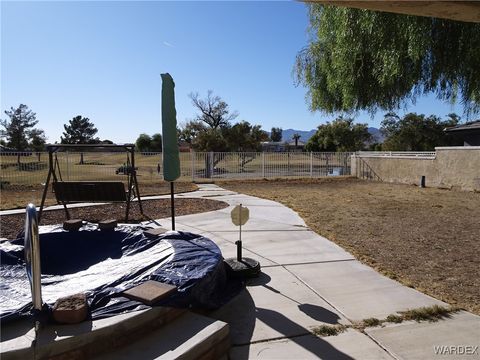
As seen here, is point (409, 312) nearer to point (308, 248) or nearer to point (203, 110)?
point (308, 248)

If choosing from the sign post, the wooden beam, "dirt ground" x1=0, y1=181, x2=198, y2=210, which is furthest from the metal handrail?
"dirt ground" x1=0, y1=181, x2=198, y2=210

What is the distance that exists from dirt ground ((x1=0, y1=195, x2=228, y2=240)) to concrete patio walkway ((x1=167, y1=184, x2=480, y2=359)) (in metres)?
3.47

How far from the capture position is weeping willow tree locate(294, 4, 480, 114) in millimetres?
4977

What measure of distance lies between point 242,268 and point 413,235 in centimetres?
407

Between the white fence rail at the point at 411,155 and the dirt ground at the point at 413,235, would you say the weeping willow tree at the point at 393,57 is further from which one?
the white fence rail at the point at 411,155

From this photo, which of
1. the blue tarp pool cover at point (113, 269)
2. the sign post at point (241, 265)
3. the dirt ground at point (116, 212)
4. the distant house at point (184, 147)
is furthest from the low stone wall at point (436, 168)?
the distant house at point (184, 147)

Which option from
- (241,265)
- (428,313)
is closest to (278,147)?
(241,265)

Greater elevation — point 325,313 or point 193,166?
point 193,166

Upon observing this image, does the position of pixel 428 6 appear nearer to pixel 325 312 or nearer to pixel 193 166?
pixel 325 312

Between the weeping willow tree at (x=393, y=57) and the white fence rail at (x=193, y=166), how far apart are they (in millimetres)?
12914

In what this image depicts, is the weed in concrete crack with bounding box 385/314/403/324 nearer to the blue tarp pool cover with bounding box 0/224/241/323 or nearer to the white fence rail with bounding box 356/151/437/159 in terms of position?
the blue tarp pool cover with bounding box 0/224/241/323

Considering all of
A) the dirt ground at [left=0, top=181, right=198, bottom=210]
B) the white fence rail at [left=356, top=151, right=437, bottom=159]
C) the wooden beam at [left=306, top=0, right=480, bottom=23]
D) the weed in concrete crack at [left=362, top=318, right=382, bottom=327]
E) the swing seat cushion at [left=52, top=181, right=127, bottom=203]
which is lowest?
the weed in concrete crack at [left=362, top=318, right=382, bottom=327]

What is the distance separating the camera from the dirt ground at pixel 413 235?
15.4 ft

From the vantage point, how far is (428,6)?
2.81 m
